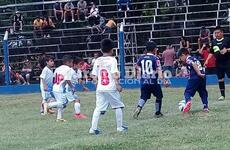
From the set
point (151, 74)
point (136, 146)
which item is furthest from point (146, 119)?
point (136, 146)

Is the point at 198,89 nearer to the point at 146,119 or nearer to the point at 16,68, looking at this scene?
the point at 146,119

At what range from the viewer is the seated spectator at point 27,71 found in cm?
3338

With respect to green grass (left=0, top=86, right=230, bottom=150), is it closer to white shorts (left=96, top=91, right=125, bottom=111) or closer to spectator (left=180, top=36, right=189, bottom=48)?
white shorts (left=96, top=91, right=125, bottom=111)

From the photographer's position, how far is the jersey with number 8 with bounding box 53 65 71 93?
1747cm

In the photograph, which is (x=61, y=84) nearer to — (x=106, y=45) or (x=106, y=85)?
(x=106, y=85)

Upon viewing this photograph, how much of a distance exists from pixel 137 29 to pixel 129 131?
22.3 m

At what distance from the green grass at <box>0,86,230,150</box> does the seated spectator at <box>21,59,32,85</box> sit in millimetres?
12437

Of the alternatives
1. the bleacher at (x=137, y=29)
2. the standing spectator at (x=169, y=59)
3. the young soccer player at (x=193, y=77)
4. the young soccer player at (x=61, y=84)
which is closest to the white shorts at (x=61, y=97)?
the young soccer player at (x=61, y=84)

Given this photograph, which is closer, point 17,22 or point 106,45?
point 106,45

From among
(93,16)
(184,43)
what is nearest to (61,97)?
(184,43)

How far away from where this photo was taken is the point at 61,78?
696 inches

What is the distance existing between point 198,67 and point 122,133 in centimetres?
326

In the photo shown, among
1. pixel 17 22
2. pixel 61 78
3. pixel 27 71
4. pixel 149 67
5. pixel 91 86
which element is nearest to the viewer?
pixel 149 67

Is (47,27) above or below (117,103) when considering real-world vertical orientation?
above
